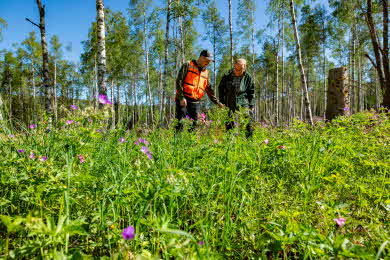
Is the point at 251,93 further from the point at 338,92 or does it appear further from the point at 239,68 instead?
the point at 338,92

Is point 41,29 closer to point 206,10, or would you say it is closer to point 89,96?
point 89,96

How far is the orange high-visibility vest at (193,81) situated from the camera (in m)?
4.95

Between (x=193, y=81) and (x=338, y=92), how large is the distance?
472 centimetres

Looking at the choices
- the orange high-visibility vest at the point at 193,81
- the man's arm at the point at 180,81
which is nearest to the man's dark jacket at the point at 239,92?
the orange high-visibility vest at the point at 193,81

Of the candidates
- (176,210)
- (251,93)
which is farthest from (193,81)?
(176,210)

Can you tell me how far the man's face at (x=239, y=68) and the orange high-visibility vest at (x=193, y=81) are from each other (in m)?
0.71

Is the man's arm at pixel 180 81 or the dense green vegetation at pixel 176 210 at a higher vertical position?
the man's arm at pixel 180 81

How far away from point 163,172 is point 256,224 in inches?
26.6

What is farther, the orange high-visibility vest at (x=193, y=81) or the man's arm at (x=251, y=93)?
the man's arm at (x=251, y=93)

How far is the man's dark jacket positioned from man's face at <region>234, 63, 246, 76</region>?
14 centimetres

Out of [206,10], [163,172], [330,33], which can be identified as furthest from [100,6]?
[330,33]

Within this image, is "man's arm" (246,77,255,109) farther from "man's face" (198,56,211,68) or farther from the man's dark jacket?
"man's face" (198,56,211,68)

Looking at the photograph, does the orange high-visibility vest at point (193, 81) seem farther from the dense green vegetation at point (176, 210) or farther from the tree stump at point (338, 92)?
the tree stump at point (338, 92)

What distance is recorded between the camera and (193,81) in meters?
5.00
